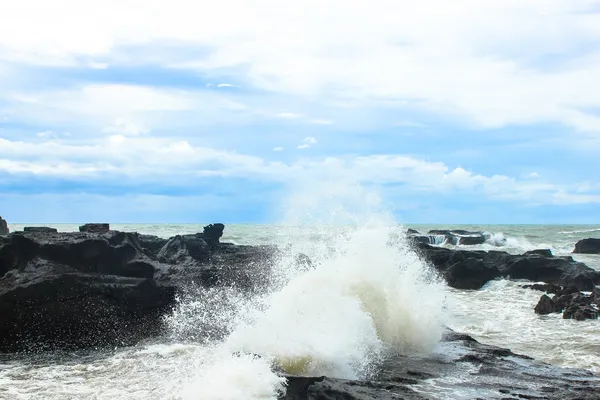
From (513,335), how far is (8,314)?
992cm

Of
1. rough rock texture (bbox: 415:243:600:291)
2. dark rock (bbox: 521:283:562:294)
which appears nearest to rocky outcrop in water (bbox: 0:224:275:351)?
rough rock texture (bbox: 415:243:600:291)

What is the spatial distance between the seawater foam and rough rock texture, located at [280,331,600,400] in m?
0.41

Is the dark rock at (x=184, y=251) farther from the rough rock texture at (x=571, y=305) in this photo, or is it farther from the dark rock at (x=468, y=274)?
the rough rock texture at (x=571, y=305)

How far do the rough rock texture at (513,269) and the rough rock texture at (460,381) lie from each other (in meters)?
11.5

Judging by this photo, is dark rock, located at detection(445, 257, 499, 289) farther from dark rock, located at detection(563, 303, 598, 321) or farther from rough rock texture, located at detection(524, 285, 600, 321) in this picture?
dark rock, located at detection(563, 303, 598, 321)

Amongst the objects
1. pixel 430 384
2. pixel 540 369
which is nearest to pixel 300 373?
pixel 430 384

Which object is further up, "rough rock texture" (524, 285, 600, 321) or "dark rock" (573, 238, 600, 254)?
"dark rock" (573, 238, 600, 254)

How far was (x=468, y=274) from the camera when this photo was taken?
20781mm

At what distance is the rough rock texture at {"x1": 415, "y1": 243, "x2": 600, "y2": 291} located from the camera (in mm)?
19828

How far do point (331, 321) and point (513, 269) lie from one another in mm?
14718

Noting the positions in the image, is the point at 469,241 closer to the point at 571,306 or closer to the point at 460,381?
the point at 571,306

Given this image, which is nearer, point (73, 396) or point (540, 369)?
point (73, 396)

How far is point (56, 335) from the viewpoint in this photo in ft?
33.7

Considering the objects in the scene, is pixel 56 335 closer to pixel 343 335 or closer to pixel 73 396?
pixel 73 396
